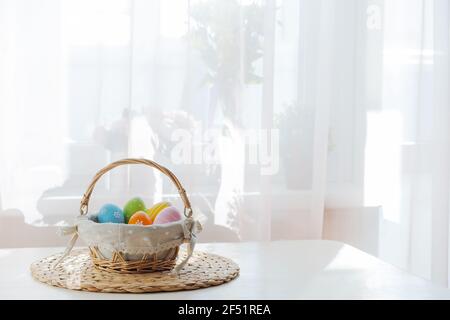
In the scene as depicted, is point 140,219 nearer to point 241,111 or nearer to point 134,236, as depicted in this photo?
point 134,236

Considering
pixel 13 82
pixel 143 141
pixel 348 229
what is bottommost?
pixel 348 229

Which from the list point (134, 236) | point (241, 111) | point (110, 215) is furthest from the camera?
point (241, 111)

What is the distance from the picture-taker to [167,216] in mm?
1270

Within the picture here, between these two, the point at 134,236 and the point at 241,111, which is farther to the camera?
the point at 241,111

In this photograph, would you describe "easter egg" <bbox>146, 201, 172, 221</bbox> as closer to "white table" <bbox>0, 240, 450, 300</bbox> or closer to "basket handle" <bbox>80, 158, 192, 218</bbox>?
"basket handle" <bbox>80, 158, 192, 218</bbox>

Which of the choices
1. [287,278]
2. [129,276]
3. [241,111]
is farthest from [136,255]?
[241,111]

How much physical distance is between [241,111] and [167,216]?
0.66 metres

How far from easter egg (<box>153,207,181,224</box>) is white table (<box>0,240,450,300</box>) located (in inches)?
6.3

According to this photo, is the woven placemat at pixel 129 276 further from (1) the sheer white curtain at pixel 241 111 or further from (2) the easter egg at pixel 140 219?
(1) the sheer white curtain at pixel 241 111

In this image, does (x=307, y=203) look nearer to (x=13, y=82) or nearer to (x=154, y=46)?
(x=154, y=46)

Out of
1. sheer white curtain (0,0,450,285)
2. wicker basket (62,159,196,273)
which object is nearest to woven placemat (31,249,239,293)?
wicker basket (62,159,196,273)

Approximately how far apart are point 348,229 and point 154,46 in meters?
0.81

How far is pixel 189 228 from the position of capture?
1.25 m
